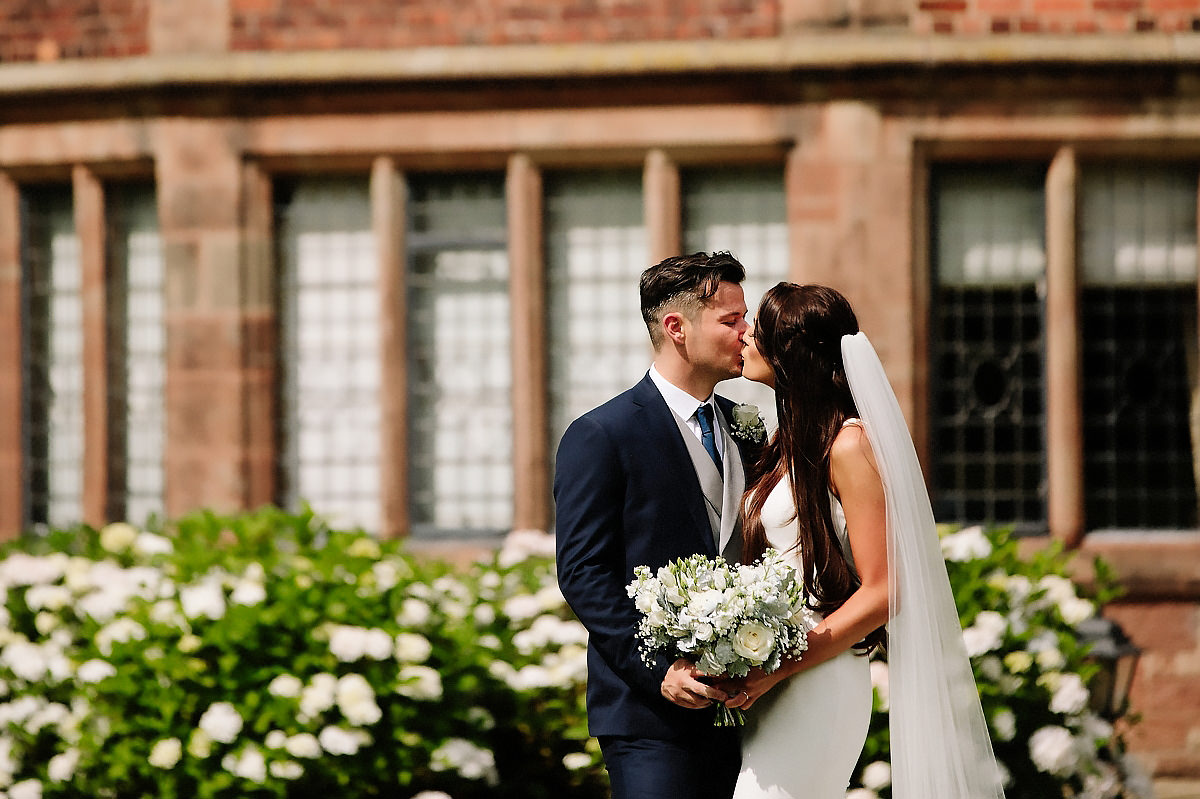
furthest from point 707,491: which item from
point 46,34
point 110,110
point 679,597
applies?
point 46,34

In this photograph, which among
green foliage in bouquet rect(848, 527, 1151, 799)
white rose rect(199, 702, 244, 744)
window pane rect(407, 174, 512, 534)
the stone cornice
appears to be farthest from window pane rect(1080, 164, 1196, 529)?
white rose rect(199, 702, 244, 744)

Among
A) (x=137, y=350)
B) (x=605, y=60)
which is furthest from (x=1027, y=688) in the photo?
(x=137, y=350)

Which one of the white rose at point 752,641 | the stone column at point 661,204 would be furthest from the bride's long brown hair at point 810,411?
the stone column at point 661,204

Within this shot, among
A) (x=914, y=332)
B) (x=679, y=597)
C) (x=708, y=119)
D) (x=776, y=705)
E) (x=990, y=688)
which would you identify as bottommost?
(x=990, y=688)

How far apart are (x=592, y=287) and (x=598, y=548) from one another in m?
4.05

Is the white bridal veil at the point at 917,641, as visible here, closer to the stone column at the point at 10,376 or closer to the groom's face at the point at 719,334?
the groom's face at the point at 719,334

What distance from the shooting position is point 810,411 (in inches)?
128

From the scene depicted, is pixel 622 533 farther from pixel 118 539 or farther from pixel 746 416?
pixel 118 539

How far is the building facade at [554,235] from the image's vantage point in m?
6.57

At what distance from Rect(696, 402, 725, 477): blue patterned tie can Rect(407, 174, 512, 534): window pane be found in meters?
3.72

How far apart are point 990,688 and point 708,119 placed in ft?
10.7

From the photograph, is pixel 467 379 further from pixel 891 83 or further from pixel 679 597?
pixel 679 597

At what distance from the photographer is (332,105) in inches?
269

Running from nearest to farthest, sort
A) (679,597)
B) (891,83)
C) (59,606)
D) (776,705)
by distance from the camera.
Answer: (679,597), (776,705), (59,606), (891,83)
